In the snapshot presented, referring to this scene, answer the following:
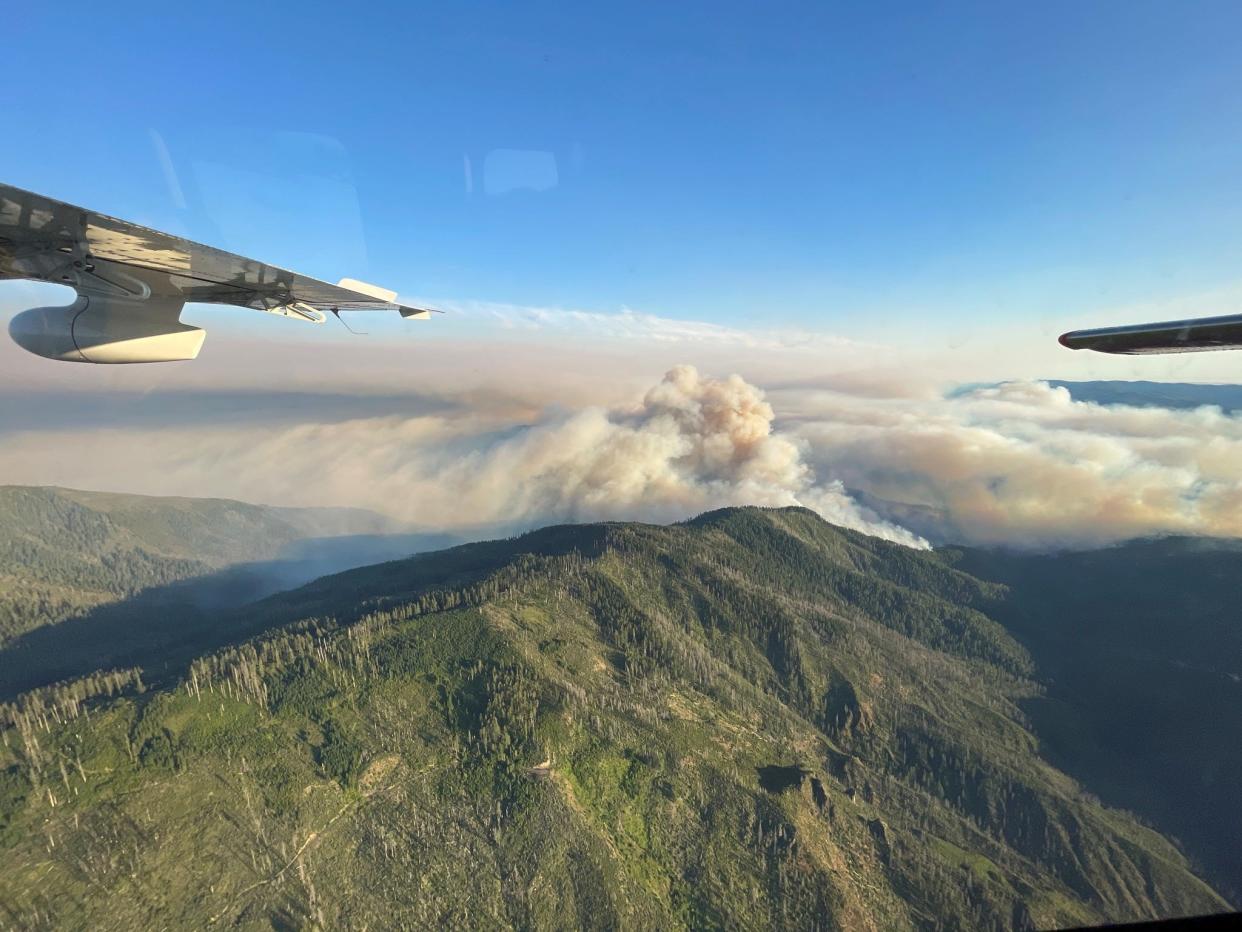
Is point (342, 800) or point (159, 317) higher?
point (159, 317)

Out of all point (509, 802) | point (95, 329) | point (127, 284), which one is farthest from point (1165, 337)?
→ point (509, 802)

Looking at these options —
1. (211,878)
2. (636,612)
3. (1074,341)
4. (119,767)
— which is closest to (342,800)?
(211,878)

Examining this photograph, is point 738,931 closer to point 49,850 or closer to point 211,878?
point 211,878

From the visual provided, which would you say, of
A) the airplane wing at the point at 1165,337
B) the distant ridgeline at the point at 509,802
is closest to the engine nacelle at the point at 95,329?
the airplane wing at the point at 1165,337

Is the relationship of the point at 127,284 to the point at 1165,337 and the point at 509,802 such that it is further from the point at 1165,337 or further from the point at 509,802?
the point at 509,802

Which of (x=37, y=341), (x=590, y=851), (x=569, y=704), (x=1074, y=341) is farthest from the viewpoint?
(x=569, y=704)

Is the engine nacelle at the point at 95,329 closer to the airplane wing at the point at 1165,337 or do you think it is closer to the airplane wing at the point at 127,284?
the airplane wing at the point at 127,284
